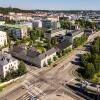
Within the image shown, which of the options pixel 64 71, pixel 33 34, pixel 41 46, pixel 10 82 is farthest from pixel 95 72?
pixel 33 34

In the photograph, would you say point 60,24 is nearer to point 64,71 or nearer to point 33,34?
point 33,34

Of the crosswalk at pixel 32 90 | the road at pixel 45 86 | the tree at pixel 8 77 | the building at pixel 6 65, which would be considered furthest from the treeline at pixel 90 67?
the tree at pixel 8 77

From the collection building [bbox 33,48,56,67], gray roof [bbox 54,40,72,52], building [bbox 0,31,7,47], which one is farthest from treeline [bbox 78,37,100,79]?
building [bbox 0,31,7,47]

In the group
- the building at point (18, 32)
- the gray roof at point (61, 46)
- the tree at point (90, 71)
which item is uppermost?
the building at point (18, 32)

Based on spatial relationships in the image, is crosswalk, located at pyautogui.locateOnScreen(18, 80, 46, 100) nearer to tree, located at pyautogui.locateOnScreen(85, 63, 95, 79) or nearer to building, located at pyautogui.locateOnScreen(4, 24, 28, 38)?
tree, located at pyautogui.locateOnScreen(85, 63, 95, 79)

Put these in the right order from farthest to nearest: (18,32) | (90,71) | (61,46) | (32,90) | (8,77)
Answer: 1. (18,32)
2. (61,46)
3. (90,71)
4. (8,77)
5. (32,90)

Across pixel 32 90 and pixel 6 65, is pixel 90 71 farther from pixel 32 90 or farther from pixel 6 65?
pixel 6 65

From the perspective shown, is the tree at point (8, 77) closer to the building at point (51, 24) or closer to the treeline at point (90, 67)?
the treeline at point (90, 67)

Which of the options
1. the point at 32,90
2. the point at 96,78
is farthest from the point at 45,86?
the point at 96,78

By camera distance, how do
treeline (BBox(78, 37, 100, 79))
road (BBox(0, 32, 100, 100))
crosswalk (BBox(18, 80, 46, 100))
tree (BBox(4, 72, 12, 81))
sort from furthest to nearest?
treeline (BBox(78, 37, 100, 79)), tree (BBox(4, 72, 12, 81)), crosswalk (BBox(18, 80, 46, 100)), road (BBox(0, 32, 100, 100))
